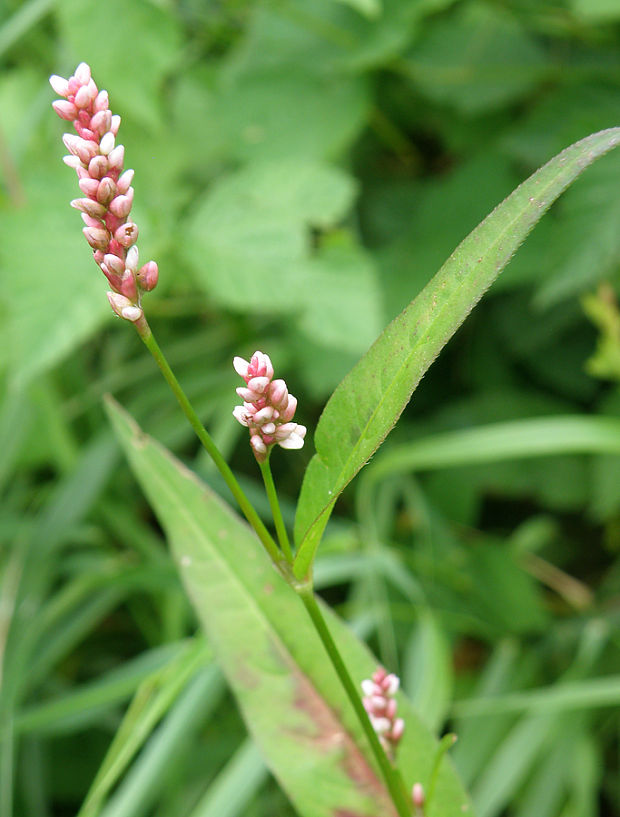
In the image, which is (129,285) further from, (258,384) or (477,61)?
(477,61)

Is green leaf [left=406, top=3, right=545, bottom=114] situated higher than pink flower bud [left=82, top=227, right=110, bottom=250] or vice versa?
pink flower bud [left=82, top=227, right=110, bottom=250]

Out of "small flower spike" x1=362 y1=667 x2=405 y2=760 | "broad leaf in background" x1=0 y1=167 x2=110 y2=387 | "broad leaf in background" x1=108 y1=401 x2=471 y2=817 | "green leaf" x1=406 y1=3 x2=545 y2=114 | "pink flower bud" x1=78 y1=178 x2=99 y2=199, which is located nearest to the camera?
"pink flower bud" x1=78 y1=178 x2=99 y2=199

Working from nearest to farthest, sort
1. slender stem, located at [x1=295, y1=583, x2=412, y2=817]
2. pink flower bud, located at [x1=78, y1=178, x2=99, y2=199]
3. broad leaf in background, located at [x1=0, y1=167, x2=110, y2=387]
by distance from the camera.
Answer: pink flower bud, located at [x1=78, y1=178, x2=99, y2=199] → slender stem, located at [x1=295, y1=583, x2=412, y2=817] → broad leaf in background, located at [x1=0, y1=167, x2=110, y2=387]

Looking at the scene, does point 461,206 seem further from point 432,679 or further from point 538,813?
point 538,813

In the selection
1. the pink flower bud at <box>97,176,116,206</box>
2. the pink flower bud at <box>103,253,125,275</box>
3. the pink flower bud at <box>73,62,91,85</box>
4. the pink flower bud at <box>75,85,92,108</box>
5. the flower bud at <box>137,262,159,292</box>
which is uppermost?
the pink flower bud at <box>73,62,91,85</box>

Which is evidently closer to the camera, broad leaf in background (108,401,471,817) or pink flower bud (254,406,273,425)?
pink flower bud (254,406,273,425)

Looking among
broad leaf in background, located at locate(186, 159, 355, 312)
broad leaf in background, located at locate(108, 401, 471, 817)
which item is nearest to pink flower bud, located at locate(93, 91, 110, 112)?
broad leaf in background, located at locate(108, 401, 471, 817)

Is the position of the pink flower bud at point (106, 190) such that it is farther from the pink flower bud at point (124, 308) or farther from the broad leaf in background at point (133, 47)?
the broad leaf in background at point (133, 47)

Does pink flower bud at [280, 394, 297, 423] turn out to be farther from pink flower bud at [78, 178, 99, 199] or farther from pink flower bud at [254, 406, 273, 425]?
pink flower bud at [78, 178, 99, 199]
